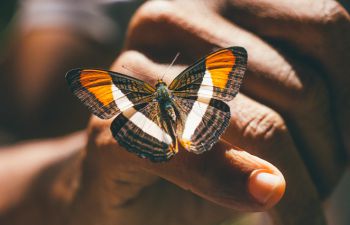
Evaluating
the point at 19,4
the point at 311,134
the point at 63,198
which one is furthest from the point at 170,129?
the point at 19,4

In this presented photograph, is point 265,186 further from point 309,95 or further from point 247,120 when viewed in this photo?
point 309,95

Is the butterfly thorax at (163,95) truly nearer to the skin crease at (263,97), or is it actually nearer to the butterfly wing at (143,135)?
the butterfly wing at (143,135)

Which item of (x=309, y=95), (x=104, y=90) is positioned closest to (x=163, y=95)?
(x=104, y=90)

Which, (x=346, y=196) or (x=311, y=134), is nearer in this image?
(x=311, y=134)

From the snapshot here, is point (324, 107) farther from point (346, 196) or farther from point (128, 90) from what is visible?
point (346, 196)

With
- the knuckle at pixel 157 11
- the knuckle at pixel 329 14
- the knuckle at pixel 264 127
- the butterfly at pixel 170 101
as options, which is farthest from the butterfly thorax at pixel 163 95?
the knuckle at pixel 329 14
